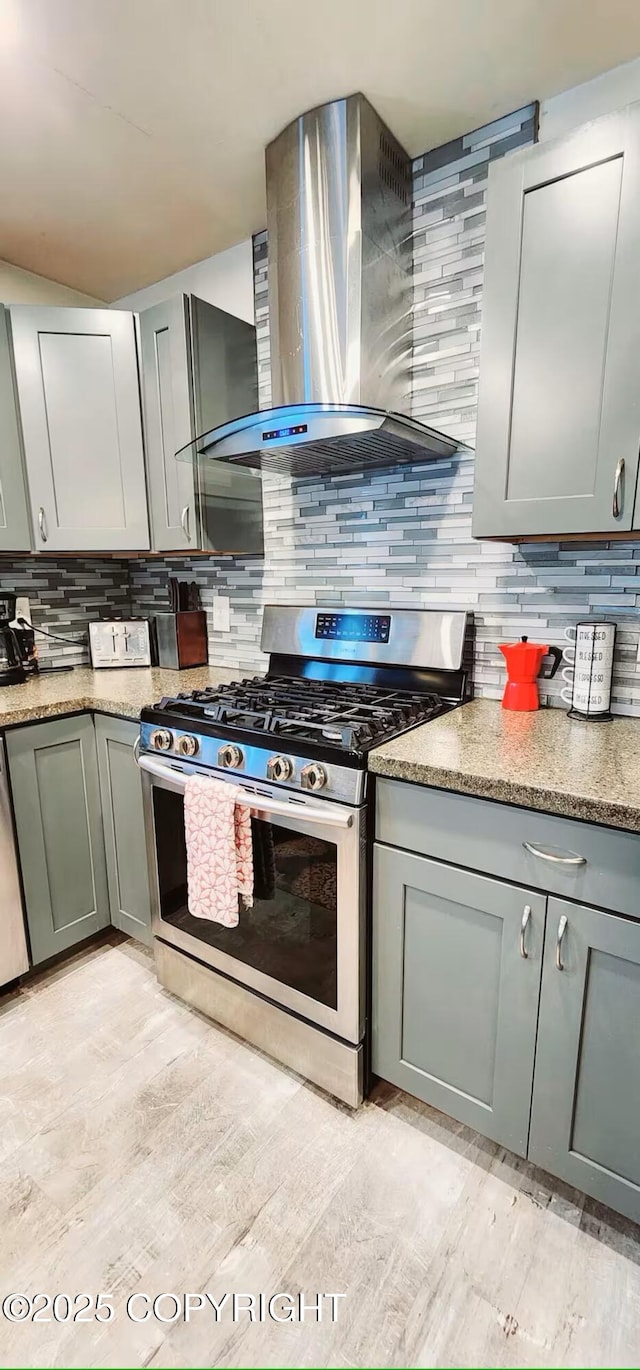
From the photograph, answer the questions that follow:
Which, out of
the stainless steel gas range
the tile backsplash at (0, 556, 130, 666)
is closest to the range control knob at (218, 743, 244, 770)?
the stainless steel gas range

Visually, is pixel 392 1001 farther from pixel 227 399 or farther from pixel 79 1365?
pixel 227 399

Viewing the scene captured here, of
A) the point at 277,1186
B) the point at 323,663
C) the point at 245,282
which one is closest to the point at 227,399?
the point at 245,282

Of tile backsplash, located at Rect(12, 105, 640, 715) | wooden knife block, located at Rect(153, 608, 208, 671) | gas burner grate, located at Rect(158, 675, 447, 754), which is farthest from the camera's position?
wooden knife block, located at Rect(153, 608, 208, 671)

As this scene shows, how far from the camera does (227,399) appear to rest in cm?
210

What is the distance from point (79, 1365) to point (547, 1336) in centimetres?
82

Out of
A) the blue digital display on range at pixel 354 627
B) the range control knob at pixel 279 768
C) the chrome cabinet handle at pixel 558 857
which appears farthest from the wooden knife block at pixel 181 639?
the chrome cabinet handle at pixel 558 857

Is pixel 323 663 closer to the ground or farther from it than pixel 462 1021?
farther from it

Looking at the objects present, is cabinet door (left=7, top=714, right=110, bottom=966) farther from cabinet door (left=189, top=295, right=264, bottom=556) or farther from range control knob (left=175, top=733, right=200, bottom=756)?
cabinet door (left=189, top=295, right=264, bottom=556)

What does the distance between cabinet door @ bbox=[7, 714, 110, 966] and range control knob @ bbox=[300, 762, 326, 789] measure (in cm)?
96

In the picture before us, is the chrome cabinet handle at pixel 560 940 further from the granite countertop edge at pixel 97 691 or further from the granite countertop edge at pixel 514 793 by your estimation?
the granite countertop edge at pixel 97 691

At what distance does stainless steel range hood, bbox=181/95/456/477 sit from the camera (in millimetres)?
1484

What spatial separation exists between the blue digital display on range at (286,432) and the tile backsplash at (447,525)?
1.60ft

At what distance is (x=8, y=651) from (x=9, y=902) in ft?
2.82

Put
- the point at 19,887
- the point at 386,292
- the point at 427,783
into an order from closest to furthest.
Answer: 1. the point at 427,783
2. the point at 386,292
3. the point at 19,887
